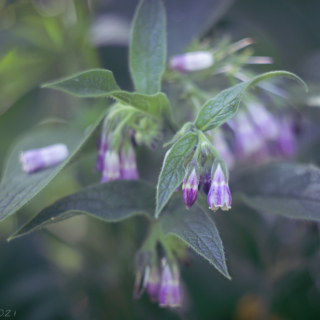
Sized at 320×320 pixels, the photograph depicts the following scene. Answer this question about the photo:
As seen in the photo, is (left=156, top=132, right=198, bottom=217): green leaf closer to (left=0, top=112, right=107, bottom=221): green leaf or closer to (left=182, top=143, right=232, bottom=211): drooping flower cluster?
(left=182, top=143, right=232, bottom=211): drooping flower cluster

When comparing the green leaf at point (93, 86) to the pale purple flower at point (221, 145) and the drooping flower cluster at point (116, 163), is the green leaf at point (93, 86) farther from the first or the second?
the pale purple flower at point (221, 145)

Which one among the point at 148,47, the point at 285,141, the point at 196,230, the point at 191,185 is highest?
the point at 148,47

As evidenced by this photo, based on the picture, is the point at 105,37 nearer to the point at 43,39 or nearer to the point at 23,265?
the point at 43,39

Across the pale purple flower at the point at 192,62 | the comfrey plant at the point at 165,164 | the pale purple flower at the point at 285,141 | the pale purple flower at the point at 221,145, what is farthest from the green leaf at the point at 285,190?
the pale purple flower at the point at 192,62

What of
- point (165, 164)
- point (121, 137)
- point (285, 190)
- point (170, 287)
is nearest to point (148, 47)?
point (121, 137)

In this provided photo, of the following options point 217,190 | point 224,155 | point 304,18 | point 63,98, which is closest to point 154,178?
point 224,155

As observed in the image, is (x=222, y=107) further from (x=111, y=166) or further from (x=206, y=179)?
(x=111, y=166)
